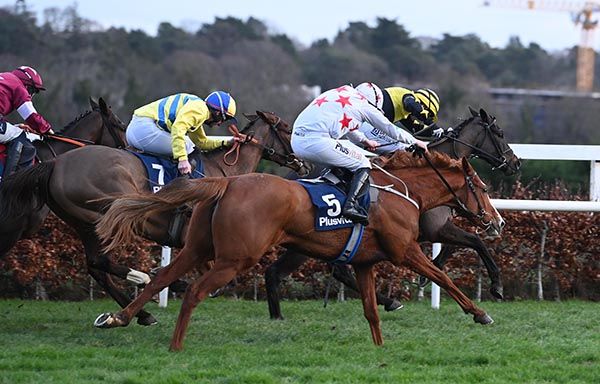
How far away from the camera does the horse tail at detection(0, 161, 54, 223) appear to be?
23.2 feet

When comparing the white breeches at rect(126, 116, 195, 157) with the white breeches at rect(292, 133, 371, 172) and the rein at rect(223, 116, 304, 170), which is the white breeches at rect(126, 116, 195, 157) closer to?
the rein at rect(223, 116, 304, 170)

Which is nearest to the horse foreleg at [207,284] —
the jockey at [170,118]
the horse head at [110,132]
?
the jockey at [170,118]

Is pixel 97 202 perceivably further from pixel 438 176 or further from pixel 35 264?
pixel 438 176

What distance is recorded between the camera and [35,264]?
8.48 metres

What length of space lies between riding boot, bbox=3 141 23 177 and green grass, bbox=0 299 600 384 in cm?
104

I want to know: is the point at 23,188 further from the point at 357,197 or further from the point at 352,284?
the point at 352,284

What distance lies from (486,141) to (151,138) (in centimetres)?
264

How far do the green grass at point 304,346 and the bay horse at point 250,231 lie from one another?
0.32 metres

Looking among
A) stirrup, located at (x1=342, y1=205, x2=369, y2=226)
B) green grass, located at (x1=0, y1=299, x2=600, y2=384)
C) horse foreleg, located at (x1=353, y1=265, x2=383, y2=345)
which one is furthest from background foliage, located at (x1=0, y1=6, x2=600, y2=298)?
stirrup, located at (x1=342, y1=205, x2=369, y2=226)

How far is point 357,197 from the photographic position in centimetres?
646

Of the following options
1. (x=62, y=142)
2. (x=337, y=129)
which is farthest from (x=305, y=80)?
(x=337, y=129)

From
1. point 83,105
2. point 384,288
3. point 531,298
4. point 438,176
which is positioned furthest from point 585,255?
point 83,105

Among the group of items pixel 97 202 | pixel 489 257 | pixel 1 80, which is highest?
pixel 1 80

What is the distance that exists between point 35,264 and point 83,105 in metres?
29.9
